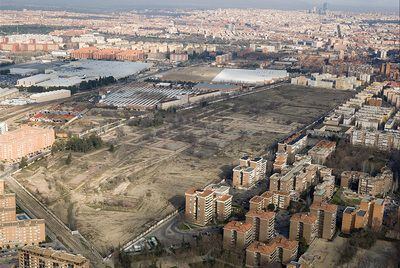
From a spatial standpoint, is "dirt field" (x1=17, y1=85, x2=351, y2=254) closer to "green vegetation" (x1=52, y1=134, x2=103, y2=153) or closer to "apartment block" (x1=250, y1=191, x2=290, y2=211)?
"green vegetation" (x1=52, y1=134, x2=103, y2=153)

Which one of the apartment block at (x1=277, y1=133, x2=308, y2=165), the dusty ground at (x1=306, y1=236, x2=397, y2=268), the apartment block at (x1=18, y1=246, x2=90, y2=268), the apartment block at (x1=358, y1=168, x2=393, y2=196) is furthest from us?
the apartment block at (x1=277, y1=133, x2=308, y2=165)

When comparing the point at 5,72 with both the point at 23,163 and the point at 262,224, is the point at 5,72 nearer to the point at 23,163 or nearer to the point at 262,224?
the point at 23,163

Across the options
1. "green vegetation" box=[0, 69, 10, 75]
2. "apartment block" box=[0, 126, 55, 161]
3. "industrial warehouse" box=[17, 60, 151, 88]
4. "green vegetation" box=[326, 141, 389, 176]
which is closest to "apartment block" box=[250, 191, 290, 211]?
"green vegetation" box=[326, 141, 389, 176]

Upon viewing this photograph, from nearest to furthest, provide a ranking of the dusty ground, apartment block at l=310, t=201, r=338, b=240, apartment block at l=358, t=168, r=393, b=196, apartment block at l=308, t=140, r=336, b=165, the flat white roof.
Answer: the dusty ground
apartment block at l=310, t=201, r=338, b=240
apartment block at l=358, t=168, r=393, b=196
apartment block at l=308, t=140, r=336, b=165
the flat white roof

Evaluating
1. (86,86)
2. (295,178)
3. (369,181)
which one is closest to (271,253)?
(295,178)

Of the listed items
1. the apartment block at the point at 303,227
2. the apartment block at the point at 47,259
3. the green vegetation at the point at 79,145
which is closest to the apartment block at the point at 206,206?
the apartment block at the point at 303,227

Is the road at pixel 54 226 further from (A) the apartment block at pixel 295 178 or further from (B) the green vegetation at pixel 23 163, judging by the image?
(A) the apartment block at pixel 295 178

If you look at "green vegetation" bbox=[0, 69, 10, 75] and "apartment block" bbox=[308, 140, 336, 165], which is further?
"green vegetation" bbox=[0, 69, 10, 75]
